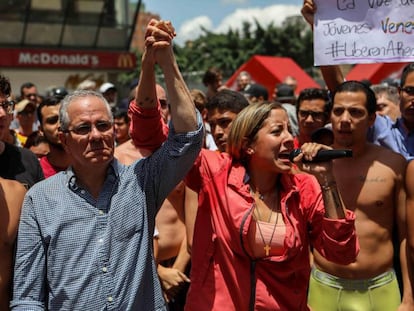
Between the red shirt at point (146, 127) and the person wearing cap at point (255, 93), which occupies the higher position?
the red shirt at point (146, 127)

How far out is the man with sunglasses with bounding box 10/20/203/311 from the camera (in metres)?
2.55

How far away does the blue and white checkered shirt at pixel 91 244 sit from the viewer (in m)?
2.55

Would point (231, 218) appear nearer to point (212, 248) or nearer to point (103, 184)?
point (212, 248)

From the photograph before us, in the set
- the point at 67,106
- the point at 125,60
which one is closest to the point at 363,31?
the point at 67,106

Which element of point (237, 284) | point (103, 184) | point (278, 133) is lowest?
point (237, 284)

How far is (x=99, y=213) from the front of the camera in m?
2.62

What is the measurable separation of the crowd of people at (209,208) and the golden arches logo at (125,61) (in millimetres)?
21124

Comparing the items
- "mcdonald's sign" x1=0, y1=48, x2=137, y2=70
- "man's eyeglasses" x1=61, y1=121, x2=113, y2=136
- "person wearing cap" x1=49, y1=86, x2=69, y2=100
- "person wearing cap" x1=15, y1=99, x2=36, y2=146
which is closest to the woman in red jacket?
"man's eyeglasses" x1=61, y1=121, x2=113, y2=136

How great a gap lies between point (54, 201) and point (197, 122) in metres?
0.70

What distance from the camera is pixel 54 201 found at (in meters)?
2.62

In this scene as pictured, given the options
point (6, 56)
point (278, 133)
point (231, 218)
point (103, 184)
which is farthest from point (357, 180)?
Answer: point (6, 56)

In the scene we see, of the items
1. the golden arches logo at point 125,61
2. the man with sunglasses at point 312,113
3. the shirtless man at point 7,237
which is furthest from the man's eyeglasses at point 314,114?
the golden arches logo at point 125,61

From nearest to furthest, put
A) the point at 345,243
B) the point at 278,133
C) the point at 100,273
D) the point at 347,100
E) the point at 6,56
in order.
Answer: the point at 100,273, the point at 345,243, the point at 278,133, the point at 347,100, the point at 6,56

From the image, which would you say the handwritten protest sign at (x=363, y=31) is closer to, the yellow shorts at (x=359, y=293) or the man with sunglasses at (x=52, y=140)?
the yellow shorts at (x=359, y=293)
